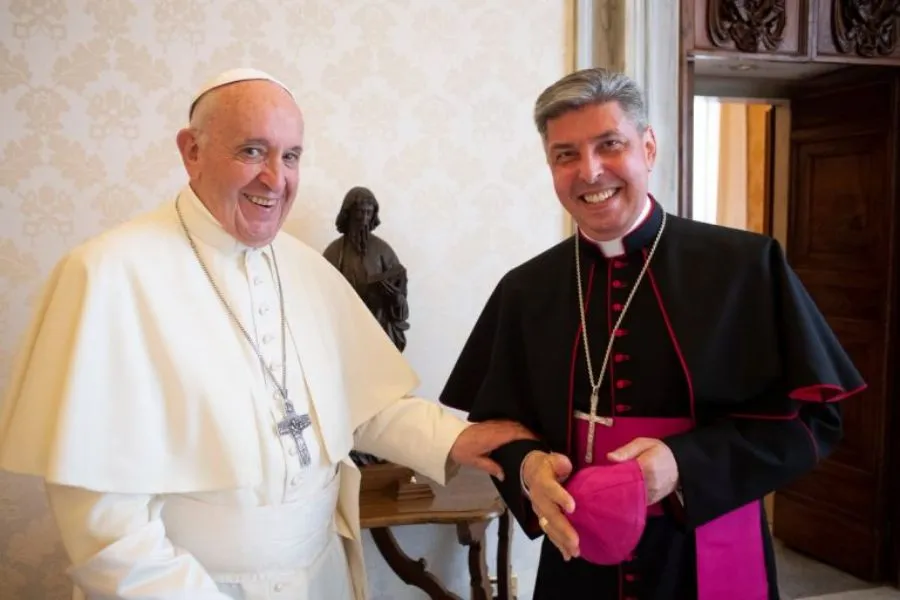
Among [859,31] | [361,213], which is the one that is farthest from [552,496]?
[859,31]

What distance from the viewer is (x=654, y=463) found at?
1422 mm

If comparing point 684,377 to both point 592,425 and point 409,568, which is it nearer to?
point 592,425

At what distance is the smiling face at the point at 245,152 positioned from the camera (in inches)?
64.2

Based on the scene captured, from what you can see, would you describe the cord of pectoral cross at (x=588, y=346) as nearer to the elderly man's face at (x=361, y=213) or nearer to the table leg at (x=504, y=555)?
the elderly man's face at (x=361, y=213)

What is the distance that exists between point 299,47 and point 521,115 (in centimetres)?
85

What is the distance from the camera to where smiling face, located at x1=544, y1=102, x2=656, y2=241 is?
5.00 feet

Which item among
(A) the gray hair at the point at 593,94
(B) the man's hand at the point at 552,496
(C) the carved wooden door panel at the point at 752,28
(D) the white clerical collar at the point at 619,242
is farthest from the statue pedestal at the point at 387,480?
(C) the carved wooden door panel at the point at 752,28

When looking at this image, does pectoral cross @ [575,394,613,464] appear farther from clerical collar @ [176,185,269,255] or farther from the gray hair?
clerical collar @ [176,185,269,255]

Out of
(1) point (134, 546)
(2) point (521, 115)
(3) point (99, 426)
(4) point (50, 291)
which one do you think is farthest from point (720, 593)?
(2) point (521, 115)

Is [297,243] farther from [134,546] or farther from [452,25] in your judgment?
[452,25]

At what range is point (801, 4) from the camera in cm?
327

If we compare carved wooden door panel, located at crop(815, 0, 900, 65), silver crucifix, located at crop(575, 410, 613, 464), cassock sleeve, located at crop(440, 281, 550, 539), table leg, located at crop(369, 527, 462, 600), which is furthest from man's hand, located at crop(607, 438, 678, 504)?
carved wooden door panel, located at crop(815, 0, 900, 65)

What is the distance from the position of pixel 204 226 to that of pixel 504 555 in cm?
169

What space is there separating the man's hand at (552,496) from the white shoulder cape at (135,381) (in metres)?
0.47
